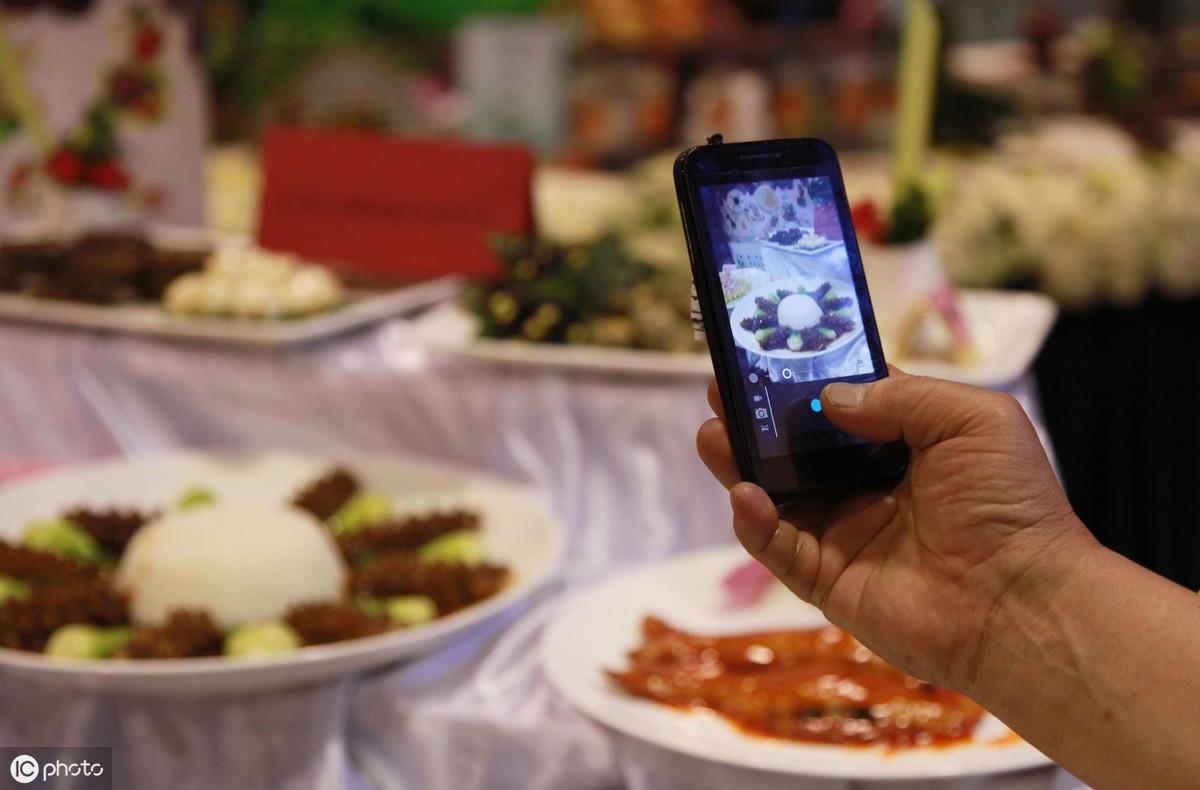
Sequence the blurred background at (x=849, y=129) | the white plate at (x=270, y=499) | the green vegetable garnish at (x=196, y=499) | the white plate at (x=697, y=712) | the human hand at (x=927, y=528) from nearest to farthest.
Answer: the human hand at (x=927, y=528), the white plate at (x=697, y=712), the white plate at (x=270, y=499), the green vegetable garnish at (x=196, y=499), the blurred background at (x=849, y=129)

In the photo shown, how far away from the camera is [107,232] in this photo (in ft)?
6.32

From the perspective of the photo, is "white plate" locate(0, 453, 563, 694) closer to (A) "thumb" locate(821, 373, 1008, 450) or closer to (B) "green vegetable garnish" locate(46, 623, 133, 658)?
(B) "green vegetable garnish" locate(46, 623, 133, 658)

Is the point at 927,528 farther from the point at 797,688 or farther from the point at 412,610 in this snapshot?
the point at 412,610

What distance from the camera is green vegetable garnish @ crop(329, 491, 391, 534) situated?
1.36m

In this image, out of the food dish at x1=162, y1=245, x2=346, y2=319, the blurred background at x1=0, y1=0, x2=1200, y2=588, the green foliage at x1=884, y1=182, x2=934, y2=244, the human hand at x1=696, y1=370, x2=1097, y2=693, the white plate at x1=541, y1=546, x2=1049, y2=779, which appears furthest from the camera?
the blurred background at x1=0, y1=0, x2=1200, y2=588

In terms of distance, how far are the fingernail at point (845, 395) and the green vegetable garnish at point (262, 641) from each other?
52 cm

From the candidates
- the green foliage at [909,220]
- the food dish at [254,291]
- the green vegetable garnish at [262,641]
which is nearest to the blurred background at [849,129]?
the green foliage at [909,220]

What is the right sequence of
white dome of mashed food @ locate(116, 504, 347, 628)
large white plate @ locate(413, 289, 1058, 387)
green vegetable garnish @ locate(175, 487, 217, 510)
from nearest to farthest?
white dome of mashed food @ locate(116, 504, 347, 628), green vegetable garnish @ locate(175, 487, 217, 510), large white plate @ locate(413, 289, 1058, 387)

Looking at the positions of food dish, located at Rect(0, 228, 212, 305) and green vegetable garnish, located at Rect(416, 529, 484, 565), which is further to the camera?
food dish, located at Rect(0, 228, 212, 305)

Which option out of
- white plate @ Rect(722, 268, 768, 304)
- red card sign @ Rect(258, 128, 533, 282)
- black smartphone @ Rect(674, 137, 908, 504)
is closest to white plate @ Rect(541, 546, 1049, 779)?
black smartphone @ Rect(674, 137, 908, 504)

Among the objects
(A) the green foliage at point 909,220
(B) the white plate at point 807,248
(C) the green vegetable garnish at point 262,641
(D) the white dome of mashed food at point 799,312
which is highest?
(B) the white plate at point 807,248

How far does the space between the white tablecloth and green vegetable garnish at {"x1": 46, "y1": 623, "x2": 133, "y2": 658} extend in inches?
1.5

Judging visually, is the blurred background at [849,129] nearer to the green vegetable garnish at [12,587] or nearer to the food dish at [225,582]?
the food dish at [225,582]

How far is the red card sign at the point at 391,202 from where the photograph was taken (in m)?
1.80
